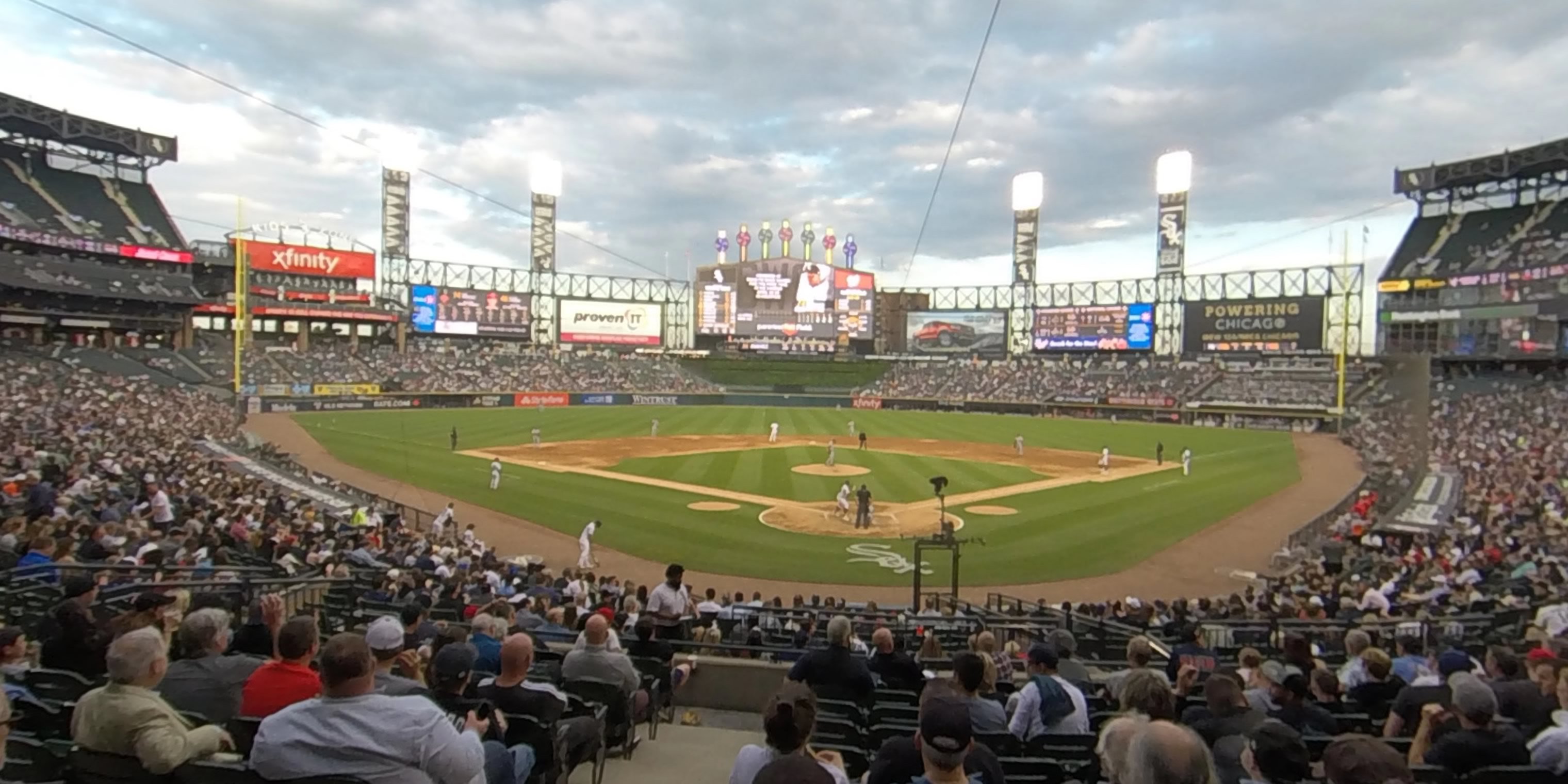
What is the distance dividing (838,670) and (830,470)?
27.9 metres

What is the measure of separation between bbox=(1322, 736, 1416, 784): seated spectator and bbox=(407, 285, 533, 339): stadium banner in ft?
278

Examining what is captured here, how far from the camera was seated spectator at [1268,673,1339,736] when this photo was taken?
5.50m

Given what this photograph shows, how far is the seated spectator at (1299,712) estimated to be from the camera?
5504 millimetres

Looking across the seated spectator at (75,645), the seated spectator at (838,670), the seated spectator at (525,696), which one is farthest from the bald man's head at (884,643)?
the seated spectator at (75,645)

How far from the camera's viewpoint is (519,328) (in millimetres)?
84625

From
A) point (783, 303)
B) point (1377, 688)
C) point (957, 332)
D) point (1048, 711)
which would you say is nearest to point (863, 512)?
point (1377, 688)

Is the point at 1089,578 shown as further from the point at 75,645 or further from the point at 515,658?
the point at 75,645

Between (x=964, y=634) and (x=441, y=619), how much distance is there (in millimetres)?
6765

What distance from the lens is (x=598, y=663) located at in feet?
19.5

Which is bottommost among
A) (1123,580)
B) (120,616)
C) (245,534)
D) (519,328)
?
(1123,580)

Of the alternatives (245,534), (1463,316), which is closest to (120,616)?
(245,534)

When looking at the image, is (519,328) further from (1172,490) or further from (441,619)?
(441,619)

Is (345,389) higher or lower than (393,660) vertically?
lower

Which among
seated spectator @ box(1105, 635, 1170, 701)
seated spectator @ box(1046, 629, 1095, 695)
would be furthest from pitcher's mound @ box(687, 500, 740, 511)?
seated spectator @ box(1105, 635, 1170, 701)
